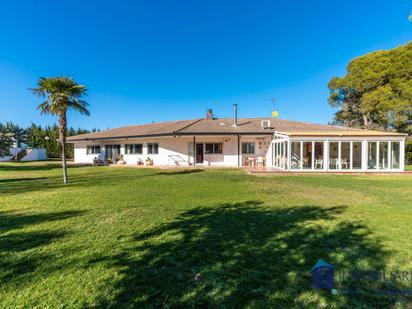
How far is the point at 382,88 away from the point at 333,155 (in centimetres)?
1108

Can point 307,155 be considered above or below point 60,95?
below

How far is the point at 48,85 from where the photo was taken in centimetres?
1100

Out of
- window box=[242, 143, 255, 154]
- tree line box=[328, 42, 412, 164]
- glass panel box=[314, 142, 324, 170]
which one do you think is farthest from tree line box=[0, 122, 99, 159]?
tree line box=[328, 42, 412, 164]

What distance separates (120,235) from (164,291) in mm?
2020

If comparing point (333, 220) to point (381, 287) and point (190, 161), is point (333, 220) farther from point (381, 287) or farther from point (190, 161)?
point (190, 161)

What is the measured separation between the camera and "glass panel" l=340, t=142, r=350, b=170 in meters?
15.7

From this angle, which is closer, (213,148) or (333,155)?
(333,155)

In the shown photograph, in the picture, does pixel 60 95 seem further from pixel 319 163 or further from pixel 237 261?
pixel 319 163

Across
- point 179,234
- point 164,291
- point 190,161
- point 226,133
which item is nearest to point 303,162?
point 226,133

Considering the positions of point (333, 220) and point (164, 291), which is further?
point (333, 220)

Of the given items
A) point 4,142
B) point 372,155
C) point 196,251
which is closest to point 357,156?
point 372,155

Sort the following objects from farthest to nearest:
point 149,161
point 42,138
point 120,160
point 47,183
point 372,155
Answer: point 42,138 < point 120,160 < point 149,161 < point 372,155 < point 47,183

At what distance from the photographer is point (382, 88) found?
70.1ft

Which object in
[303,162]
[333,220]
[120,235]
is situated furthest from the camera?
[303,162]
